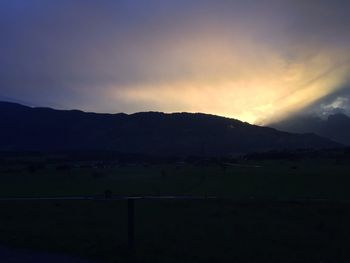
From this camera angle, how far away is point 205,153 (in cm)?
18425

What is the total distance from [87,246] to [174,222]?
8761 mm

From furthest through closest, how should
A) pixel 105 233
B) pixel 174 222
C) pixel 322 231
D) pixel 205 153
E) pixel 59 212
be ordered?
pixel 205 153 → pixel 59 212 → pixel 174 222 → pixel 322 231 → pixel 105 233

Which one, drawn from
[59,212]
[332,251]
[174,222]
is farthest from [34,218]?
[332,251]

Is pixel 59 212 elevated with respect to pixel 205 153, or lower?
lower

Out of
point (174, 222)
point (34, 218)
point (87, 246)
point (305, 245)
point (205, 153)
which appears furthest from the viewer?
point (205, 153)

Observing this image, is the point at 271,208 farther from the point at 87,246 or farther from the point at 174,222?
the point at 87,246

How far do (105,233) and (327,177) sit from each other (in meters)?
48.2

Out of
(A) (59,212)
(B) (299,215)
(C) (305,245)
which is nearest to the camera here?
(C) (305,245)

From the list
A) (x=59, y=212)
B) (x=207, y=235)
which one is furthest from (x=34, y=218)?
(x=207, y=235)

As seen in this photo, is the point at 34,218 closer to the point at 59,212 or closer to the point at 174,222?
the point at 59,212

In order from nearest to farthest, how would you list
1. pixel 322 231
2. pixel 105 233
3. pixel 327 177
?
pixel 105 233 < pixel 322 231 < pixel 327 177

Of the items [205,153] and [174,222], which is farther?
[205,153]

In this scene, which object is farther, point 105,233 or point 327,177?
point 327,177

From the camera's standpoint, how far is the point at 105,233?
61.6 feet
